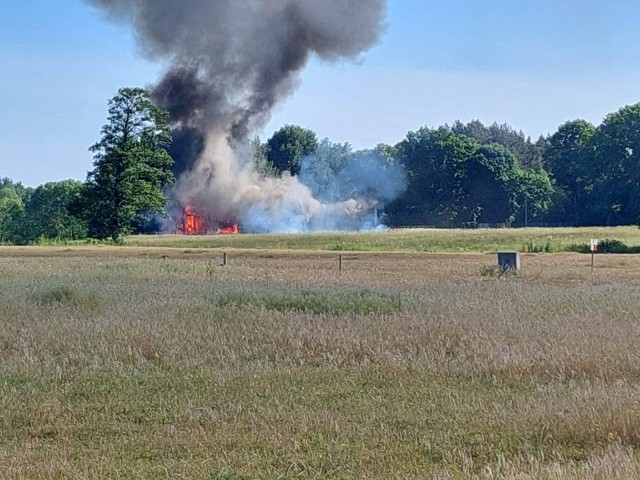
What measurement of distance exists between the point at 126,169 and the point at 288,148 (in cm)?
5383

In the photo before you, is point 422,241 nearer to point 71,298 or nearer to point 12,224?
point 71,298

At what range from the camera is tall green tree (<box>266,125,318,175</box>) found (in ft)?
391

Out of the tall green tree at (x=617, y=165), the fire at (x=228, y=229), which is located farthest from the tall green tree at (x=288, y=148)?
the tall green tree at (x=617, y=165)

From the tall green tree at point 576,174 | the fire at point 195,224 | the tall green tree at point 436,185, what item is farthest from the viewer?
the tall green tree at point 436,185

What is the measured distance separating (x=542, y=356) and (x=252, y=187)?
79.8m

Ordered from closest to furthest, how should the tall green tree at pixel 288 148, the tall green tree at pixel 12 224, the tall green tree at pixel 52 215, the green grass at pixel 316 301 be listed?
the green grass at pixel 316 301, the tall green tree at pixel 52 215, the tall green tree at pixel 12 224, the tall green tree at pixel 288 148

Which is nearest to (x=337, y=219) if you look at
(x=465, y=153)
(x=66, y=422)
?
(x=465, y=153)

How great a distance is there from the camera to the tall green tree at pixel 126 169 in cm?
6719

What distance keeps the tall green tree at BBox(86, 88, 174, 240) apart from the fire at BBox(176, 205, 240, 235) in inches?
751

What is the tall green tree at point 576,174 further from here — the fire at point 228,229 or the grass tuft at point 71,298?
the grass tuft at point 71,298

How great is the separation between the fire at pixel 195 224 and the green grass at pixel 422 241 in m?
11.2

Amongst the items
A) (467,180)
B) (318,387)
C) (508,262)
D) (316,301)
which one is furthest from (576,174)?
(318,387)

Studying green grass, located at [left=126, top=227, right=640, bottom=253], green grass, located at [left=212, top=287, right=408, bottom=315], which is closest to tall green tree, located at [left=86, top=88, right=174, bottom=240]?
green grass, located at [left=126, top=227, right=640, bottom=253]

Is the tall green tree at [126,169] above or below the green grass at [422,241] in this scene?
above
